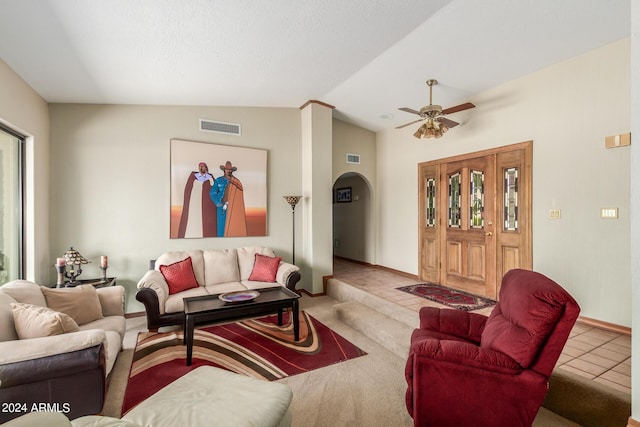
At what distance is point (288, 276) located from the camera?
4207 mm

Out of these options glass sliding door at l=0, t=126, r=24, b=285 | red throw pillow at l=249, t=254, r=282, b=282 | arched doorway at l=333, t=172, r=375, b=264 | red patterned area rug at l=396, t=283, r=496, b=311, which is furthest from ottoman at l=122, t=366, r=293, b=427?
arched doorway at l=333, t=172, r=375, b=264

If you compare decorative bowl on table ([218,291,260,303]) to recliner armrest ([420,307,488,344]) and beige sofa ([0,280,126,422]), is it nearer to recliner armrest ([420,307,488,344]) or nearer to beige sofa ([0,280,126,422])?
beige sofa ([0,280,126,422])

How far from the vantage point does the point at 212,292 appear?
3.86 m

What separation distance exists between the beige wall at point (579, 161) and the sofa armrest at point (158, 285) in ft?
15.0

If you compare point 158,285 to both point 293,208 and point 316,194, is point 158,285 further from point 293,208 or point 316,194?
point 316,194

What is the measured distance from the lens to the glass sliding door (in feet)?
10.2

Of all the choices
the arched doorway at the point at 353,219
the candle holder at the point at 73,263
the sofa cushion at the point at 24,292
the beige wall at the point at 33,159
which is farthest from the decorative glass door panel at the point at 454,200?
the beige wall at the point at 33,159

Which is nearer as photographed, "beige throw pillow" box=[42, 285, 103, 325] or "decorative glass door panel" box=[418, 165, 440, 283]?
"beige throw pillow" box=[42, 285, 103, 325]

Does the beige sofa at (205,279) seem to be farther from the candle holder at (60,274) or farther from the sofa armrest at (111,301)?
the candle holder at (60,274)

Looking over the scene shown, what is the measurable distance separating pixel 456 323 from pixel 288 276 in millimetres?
2373

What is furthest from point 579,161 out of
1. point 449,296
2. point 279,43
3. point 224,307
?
point 224,307

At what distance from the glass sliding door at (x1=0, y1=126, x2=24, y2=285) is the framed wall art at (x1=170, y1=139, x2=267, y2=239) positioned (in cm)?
159

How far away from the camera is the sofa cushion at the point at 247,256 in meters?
4.51

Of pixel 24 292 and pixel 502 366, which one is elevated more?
pixel 24 292
